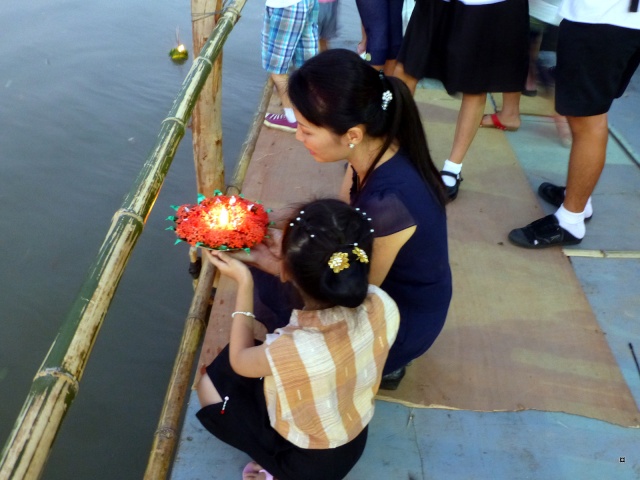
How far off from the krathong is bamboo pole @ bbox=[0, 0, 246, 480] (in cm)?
14

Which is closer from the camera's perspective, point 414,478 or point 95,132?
point 414,478

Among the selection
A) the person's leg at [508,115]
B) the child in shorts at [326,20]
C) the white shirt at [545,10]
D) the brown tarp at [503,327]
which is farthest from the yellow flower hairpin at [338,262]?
the child in shorts at [326,20]

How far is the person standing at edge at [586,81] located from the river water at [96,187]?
83.4 inches

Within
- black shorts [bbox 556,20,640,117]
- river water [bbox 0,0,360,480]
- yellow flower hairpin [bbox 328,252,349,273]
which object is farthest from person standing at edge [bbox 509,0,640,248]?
river water [bbox 0,0,360,480]

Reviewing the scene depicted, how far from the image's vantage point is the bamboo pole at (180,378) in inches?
76.2

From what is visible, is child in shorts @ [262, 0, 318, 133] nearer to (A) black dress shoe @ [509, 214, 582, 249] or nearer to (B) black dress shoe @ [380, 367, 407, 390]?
(A) black dress shoe @ [509, 214, 582, 249]

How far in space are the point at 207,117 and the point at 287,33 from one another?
0.88m

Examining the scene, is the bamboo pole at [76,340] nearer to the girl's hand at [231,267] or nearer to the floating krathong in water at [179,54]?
the girl's hand at [231,267]

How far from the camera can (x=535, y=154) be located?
3557 millimetres

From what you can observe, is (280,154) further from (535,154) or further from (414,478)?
(414,478)

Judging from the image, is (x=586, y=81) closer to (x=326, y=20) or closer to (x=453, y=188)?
(x=453, y=188)

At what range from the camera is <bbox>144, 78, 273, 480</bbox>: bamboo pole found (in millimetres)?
1935

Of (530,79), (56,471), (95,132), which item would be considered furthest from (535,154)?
(95,132)

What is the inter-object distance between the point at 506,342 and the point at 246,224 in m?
1.15
